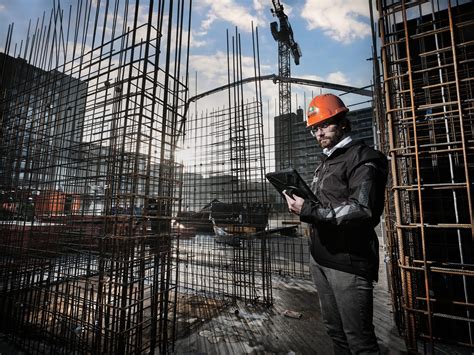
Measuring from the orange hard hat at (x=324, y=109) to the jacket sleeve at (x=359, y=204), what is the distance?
0.52 m

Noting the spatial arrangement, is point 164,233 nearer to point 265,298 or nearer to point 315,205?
point 315,205

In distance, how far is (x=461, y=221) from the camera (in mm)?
2811

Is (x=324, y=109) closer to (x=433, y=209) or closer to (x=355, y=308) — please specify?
(x=355, y=308)

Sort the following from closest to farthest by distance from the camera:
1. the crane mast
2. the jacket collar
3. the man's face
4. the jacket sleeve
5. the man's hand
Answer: the jacket sleeve → the man's hand → the jacket collar → the man's face → the crane mast

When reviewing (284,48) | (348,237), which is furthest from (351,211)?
(284,48)

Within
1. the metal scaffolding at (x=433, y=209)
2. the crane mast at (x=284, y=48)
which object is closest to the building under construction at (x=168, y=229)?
the metal scaffolding at (x=433, y=209)

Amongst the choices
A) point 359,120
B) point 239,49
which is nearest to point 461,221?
point 239,49

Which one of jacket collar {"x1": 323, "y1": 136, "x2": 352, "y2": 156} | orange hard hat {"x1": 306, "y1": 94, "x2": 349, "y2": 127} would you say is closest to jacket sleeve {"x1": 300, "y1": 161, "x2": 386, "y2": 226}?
jacket collar {"x1": 323, "y1": 136, "x2": 352, "y2": 156}

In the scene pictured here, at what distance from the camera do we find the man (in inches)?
56.4

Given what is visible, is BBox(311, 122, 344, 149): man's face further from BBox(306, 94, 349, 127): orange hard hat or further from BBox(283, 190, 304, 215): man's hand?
BBox(283, 190, 304, 215): man's hand

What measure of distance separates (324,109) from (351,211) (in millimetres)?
890

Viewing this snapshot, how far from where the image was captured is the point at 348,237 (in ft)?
5.05

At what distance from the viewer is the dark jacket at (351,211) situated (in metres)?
1.41

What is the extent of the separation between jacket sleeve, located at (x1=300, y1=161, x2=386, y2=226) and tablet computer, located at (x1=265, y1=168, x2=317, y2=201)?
0.32 ft
